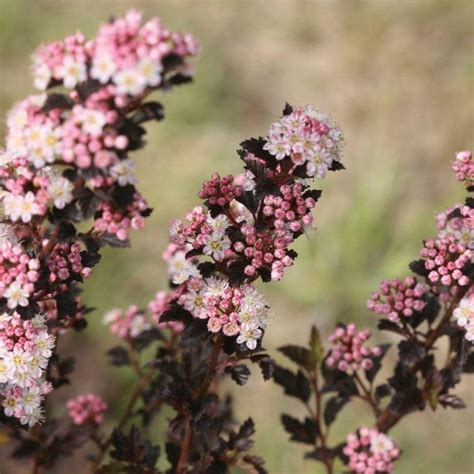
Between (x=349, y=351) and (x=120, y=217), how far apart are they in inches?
38.8

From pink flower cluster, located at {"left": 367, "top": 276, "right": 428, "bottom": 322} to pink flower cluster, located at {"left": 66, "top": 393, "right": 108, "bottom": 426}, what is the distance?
1.09 meters

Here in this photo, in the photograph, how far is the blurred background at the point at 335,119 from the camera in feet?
16.2

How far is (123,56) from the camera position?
5.67ft

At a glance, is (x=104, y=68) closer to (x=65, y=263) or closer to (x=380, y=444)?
Result: (x=65, y=263)

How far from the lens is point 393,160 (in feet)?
19.6

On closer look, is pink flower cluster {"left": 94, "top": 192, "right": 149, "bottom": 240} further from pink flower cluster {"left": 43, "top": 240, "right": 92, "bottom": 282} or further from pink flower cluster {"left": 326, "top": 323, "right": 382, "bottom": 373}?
pink flower cluster {"left": 326, "top": 323, "right": 382, "bottom": 373}

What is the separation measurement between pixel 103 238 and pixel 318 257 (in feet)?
11.9

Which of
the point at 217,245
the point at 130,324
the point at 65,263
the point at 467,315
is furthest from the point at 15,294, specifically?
the point at 467,315

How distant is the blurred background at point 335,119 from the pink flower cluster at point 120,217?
2736 millimetres

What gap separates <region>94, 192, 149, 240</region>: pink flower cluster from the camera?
1.96 m

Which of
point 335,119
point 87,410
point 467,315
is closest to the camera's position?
point 467,315

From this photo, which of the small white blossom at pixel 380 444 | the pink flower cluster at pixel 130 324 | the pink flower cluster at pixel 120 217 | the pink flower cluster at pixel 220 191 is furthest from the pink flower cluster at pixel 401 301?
the pink flower cluster at pixel 130 324

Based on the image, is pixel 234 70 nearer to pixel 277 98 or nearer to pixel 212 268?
pixel 277 98

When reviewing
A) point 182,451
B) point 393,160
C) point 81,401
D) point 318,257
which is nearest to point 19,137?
point 182,451
